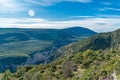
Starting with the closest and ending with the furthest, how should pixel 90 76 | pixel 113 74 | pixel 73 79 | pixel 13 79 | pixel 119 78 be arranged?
pixel 119 78 → pixel 113 74 → pixel 90 76 → pixel 73 79 → pixel 13 79

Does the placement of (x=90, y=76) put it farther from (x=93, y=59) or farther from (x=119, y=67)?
(x=93, y=59)

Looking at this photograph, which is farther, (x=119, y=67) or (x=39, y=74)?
(x=39, y=74)

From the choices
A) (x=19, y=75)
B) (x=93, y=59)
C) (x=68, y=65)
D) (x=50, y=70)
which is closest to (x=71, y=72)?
(x=68, y=65)

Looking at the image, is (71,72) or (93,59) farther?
(93,59)

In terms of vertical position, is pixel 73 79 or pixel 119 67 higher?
pixel 119 67

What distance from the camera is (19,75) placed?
19438 cm

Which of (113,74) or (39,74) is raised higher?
(113,74)

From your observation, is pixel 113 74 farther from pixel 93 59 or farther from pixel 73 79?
pixel 93 59

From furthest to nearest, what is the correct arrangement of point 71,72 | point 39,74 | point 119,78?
point 39,74, point 71,72, point 119,78

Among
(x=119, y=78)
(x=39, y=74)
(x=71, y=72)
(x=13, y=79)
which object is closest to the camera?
(x=119, y=78)

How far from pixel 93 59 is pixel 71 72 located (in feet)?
130

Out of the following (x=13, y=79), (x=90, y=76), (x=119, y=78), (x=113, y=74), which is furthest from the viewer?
(x=13, y=79)

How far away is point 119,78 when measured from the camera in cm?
9575

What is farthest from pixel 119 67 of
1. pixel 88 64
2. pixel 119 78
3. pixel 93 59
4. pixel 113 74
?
pixel 93 59
